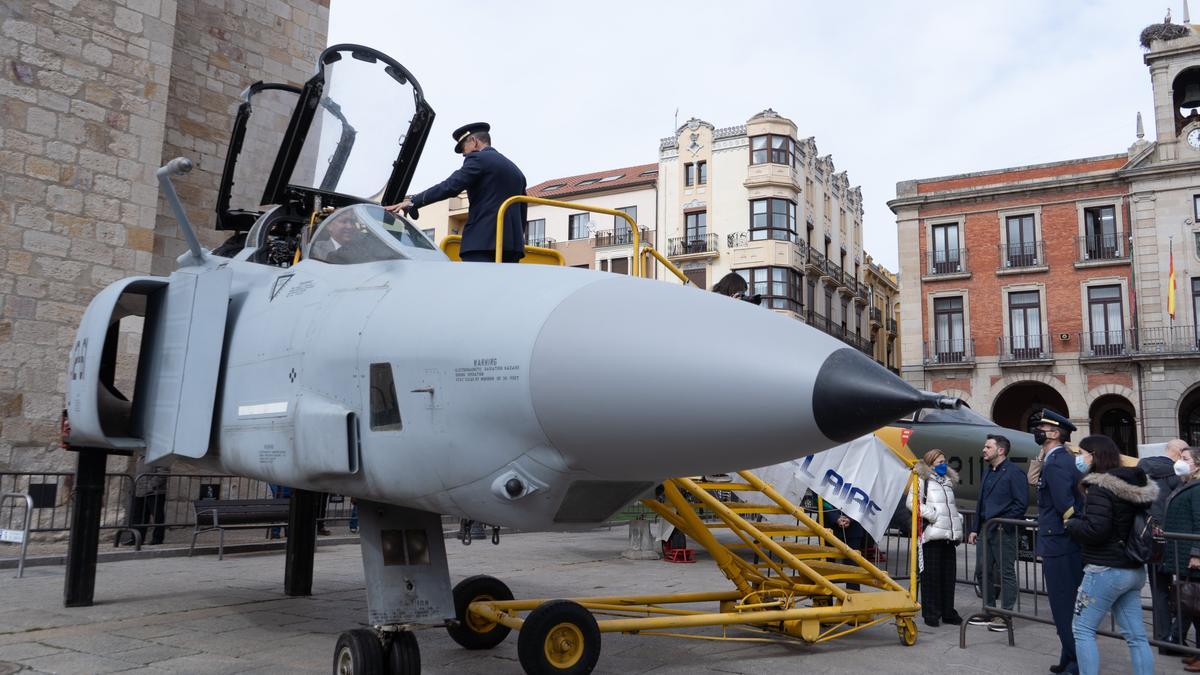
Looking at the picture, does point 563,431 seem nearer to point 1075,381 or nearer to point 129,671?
point 129,671

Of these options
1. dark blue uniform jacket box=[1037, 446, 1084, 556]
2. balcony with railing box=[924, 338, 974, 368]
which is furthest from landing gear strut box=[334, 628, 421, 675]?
balcony with railing box=[924, 338, 974, 368]

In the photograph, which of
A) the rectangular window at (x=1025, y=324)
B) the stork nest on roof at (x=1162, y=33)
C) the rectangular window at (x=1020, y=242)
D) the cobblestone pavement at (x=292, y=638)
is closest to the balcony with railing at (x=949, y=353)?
the rectangular window at (x=1025, y=324)

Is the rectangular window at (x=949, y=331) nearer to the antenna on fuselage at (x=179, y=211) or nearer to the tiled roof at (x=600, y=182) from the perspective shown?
the tiled roof at (x=600, y=182)

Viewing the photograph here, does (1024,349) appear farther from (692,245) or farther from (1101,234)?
(692,245)

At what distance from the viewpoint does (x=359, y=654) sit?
4.12 m

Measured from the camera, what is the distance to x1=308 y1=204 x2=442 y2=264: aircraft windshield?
4484 mm

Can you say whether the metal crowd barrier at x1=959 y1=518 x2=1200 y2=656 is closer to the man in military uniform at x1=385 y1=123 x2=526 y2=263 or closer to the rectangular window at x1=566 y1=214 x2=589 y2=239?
the man in military uniform at x1=385 y1=123 x2=526 y2=263

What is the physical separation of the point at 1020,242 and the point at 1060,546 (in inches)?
1375

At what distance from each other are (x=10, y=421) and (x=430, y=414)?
9781 mm

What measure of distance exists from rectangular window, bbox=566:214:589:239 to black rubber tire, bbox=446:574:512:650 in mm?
40383

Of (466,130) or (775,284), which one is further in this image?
(775,284)

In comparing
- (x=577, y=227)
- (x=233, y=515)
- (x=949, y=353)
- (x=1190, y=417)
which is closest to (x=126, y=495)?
(x=233, y=515)

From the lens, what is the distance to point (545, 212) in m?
46.5

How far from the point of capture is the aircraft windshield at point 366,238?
14.7 feet
